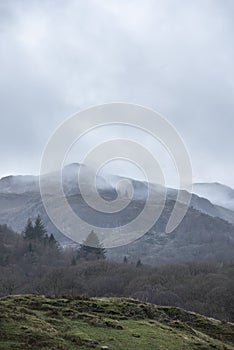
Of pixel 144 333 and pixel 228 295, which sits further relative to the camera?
pixel 228 295

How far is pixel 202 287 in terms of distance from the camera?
153 meters

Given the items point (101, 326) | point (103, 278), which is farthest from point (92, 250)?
point (101, 326)

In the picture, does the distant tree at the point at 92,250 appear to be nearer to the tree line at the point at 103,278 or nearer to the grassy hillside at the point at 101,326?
A: the tree line at the point at 103,278

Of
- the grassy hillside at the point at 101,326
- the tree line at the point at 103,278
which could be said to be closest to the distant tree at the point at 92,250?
the tree line at the point at 103,278

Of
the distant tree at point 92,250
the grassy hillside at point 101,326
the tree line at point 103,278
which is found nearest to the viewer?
the grassy hillside at point 101,326

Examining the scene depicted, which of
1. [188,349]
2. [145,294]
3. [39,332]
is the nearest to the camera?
[39,332]

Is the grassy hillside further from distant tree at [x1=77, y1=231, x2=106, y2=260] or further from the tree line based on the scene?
distant tree at [x1=77, y1=231, x2=106, y2=260]

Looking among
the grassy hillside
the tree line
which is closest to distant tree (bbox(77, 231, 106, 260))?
the tree line

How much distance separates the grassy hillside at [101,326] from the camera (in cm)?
2598

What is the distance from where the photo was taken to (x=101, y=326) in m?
30.2

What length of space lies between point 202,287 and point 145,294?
20.0m

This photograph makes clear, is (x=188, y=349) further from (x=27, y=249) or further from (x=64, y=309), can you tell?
(x=27, y=249)

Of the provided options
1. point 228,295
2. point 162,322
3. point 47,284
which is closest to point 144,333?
point 162,322

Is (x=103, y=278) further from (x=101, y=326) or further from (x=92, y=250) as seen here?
(x=101, y=326)
